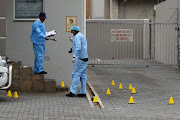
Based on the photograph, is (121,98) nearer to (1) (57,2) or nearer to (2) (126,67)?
(1) (57,2)

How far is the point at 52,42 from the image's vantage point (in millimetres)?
14047

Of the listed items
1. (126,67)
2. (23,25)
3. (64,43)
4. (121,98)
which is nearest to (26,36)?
(23,25)

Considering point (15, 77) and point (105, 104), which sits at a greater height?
point (15, 77)

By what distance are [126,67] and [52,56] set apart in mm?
9269

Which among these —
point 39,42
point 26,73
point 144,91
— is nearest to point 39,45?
point 39,42

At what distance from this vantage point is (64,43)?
552 inches

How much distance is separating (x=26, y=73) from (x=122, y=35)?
54.7 feet

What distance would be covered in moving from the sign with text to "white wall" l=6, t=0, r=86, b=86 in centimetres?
1479

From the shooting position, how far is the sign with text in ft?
94.3

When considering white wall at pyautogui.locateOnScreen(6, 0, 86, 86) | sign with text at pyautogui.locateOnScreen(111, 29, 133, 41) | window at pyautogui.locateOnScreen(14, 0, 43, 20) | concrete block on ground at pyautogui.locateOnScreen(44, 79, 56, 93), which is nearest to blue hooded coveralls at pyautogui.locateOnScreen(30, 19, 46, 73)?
concrete block on ground at pyautogui.locateOnScreen(44, 79, 56, 93)

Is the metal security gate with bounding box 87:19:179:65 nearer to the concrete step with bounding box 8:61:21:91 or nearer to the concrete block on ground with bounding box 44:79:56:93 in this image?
the concrete block on ground with bounding box 44:79:56:93

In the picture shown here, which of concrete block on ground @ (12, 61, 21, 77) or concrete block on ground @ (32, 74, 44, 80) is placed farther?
concrete block on ground @ (32, 74, 44, 80)

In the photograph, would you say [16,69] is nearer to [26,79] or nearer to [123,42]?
[26,79]

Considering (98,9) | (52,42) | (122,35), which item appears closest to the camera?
(52,42)
